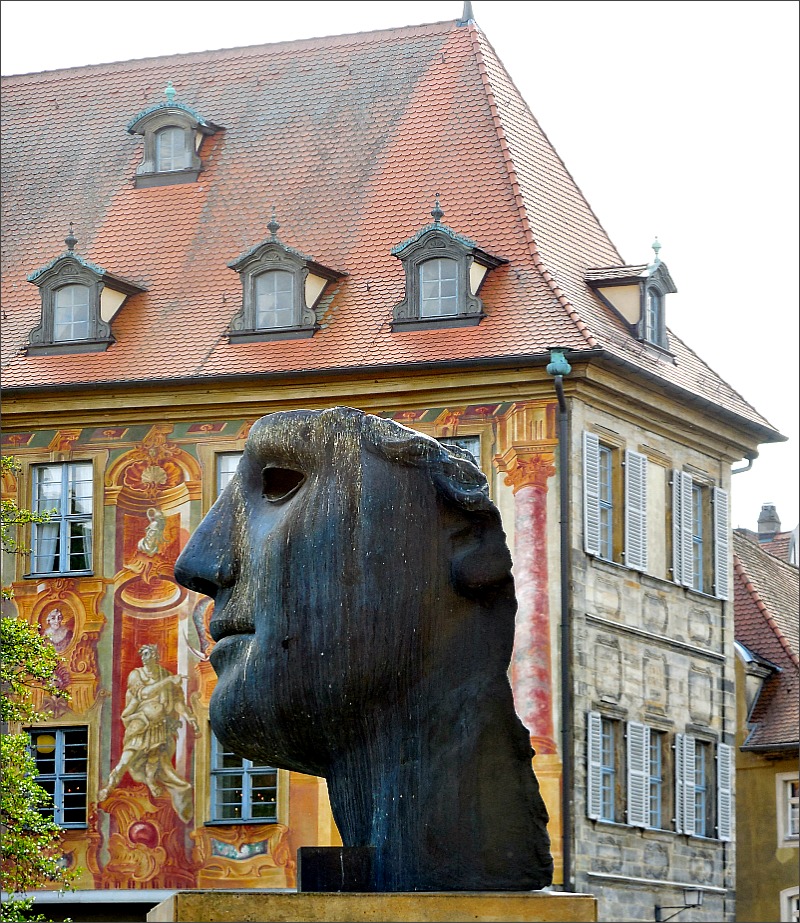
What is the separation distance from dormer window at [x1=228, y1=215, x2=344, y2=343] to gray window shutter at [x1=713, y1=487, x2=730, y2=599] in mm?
5838

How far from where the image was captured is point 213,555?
7418 mm

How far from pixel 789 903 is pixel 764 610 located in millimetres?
4373

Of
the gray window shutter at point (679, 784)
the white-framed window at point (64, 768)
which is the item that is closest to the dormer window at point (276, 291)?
the white-framed window at point (64, 768)

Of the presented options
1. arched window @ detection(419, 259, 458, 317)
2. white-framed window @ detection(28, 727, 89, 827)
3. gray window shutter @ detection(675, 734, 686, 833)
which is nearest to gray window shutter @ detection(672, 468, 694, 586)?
gray window shutter @ detection(675, 734, 686, 833)

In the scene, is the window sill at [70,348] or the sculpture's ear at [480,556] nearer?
the sculpture's ear at [480,556]

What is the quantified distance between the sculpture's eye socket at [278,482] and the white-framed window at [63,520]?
21079mm

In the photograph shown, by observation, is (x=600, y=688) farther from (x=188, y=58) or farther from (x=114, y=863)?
(x=188, y=58)

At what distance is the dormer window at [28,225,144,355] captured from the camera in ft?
95.1

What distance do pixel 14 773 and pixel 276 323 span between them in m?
9.57

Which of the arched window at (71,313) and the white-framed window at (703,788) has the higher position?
the arched window at (71,313)

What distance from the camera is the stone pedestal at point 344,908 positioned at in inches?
249

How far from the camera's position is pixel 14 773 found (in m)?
20.3

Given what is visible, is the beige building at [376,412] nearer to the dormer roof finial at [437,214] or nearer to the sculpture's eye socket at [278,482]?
the dormer roof finial at [437,214]

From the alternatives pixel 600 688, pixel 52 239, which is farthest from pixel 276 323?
pixel 600 688
